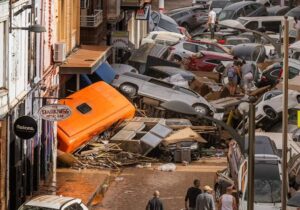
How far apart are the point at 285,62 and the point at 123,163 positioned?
12024 millimetres

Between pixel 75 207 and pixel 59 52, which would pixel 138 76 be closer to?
pixel 59 52

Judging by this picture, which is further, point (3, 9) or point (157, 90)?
point (157, 90)

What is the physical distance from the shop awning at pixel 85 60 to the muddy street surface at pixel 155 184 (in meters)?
3.59

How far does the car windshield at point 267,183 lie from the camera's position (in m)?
28.4

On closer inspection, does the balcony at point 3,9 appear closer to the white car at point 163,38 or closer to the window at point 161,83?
the window at point 161,83

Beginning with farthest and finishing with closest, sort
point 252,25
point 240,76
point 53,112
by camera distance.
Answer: point 252,25, point 240,76, point 53,112

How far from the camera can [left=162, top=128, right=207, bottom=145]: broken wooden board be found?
37.2 m

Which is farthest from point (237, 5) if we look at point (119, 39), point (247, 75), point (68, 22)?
point (68, 22)

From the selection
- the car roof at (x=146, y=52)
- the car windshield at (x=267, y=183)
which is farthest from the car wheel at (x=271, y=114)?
the car roof at (x=146, y=52)

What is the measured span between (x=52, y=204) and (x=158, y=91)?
16.2 meters

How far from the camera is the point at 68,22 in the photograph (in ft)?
Answer: 130

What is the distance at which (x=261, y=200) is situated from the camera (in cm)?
2831

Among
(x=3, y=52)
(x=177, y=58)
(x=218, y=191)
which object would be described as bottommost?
(x=218, y=191)

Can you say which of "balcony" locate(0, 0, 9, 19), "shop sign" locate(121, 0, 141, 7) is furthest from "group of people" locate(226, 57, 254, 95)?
"balcony" locate(0, 0, 9, 19)
